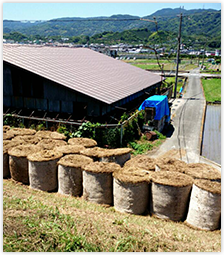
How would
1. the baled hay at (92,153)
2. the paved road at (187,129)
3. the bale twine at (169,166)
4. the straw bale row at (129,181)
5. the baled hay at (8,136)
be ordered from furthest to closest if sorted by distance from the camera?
the paved road at (187,129) < the baled hay at (8,136) < the baled hay at (92,153) < the bale twine at (169,166) < the straw bale row at (129,181)

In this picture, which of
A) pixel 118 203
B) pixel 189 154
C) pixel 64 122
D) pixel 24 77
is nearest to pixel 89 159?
pixel 118 203

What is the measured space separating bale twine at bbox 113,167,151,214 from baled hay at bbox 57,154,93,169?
55.0 inches

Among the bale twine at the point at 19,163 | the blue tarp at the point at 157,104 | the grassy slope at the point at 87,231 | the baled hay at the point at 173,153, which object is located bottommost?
the baled hay at the point at 173,153

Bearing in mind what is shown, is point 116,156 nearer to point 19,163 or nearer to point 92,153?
point 92,153

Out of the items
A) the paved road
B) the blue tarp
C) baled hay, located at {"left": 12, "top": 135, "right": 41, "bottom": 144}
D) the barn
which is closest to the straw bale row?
baled hay, located at {"left": 12, "top": 135, "right": 41, "bottom": 144}

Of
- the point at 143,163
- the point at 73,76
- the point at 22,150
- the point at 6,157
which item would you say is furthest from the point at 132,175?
the point at 73,76

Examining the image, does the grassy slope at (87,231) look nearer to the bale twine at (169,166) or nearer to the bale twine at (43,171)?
the bale twine at (43,171)

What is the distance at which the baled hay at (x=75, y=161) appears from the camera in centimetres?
865

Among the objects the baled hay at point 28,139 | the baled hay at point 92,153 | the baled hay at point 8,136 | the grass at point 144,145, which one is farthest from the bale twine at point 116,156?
the baled hay at point 8,136

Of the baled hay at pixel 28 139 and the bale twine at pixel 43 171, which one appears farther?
the baled hay at pixel 28 139

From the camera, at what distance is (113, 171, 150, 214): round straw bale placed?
7.57 meters

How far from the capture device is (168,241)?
19.4 ft

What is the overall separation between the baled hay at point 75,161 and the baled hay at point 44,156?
0.39 meters

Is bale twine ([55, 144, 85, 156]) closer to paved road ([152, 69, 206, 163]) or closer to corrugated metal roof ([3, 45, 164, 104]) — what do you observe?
corrugated metal roof ([3, 45, 164, 104])
